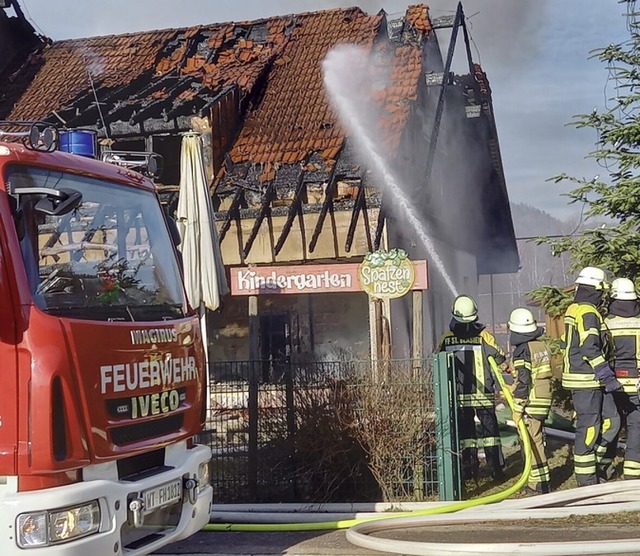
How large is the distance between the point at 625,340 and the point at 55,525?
5695 mm

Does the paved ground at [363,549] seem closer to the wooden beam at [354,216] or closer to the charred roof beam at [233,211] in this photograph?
the wooden beam at [354,216]

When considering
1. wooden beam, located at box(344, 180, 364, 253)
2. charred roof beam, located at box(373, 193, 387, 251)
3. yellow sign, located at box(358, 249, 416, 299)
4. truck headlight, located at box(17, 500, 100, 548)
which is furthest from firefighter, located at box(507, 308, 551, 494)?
truck headlight, located at box(17, 500, 100, 548)

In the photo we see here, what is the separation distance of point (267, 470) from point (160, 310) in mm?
3172

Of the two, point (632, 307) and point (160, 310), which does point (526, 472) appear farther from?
point (160, 310)

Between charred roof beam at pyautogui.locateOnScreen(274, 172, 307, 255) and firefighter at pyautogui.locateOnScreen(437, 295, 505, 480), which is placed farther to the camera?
→ charred roof beam at pyautogui.locateOnScreen(274, 172, 307, 255)

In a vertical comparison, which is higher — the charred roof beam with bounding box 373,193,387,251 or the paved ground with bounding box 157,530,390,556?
the charred roof beam with bounding box 373,193,387,251

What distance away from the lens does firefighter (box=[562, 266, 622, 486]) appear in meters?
7.67

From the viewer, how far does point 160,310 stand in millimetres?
4996

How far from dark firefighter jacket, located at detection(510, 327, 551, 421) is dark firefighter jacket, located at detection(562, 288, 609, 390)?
39cm

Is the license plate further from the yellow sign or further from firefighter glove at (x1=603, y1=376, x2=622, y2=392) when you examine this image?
the yellow sign

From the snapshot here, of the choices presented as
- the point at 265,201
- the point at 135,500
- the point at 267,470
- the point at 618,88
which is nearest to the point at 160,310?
the point at 135,500

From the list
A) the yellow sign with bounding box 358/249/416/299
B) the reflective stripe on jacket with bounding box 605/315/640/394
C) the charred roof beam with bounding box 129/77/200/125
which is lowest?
the reflective stripe on jacket with bounding box 605/315/640/394

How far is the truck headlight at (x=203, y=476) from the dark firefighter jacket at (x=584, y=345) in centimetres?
386

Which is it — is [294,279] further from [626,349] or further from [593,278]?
[626,349]
